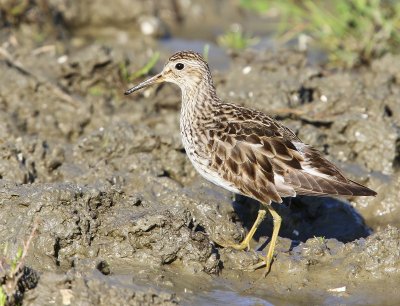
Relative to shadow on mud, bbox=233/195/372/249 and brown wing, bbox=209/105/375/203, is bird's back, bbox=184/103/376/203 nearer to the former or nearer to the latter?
brown wing, bbox=209/105/375/203

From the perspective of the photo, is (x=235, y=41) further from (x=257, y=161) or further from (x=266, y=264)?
(x=266, y=264)

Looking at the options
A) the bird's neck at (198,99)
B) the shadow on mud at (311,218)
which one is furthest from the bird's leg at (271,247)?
the bird's neck at (198,99)

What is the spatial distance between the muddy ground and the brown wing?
453 millimetres

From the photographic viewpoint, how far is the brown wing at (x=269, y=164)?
6.96 metres

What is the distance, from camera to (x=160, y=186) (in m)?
7.86

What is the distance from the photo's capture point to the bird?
22.9 ft

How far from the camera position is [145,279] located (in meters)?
6.31

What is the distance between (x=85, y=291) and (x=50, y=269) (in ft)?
2.38

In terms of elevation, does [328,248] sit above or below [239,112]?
below

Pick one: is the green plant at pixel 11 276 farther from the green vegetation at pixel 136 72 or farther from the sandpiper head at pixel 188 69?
the green vegetation at pixel 136 72

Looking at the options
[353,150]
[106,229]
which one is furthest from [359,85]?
[106,229]

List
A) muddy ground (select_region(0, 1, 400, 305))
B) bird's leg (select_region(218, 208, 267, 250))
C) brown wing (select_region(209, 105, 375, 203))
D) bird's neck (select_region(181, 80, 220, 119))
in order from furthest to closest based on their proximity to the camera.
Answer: bird's neck (select_region(181, 80, 220, 119)), bird's leg (select_region(218, 208, 267, 250)), brown wing (select_region(209, 105, 375, 203)), muddy ground (select_region(0, 1, 400, 305))

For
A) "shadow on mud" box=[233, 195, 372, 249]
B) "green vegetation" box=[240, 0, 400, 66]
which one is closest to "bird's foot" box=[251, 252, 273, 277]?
"shadow on mud" box=[233, 195, 372, 249]

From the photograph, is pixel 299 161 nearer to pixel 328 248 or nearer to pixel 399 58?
pixel 328 248
